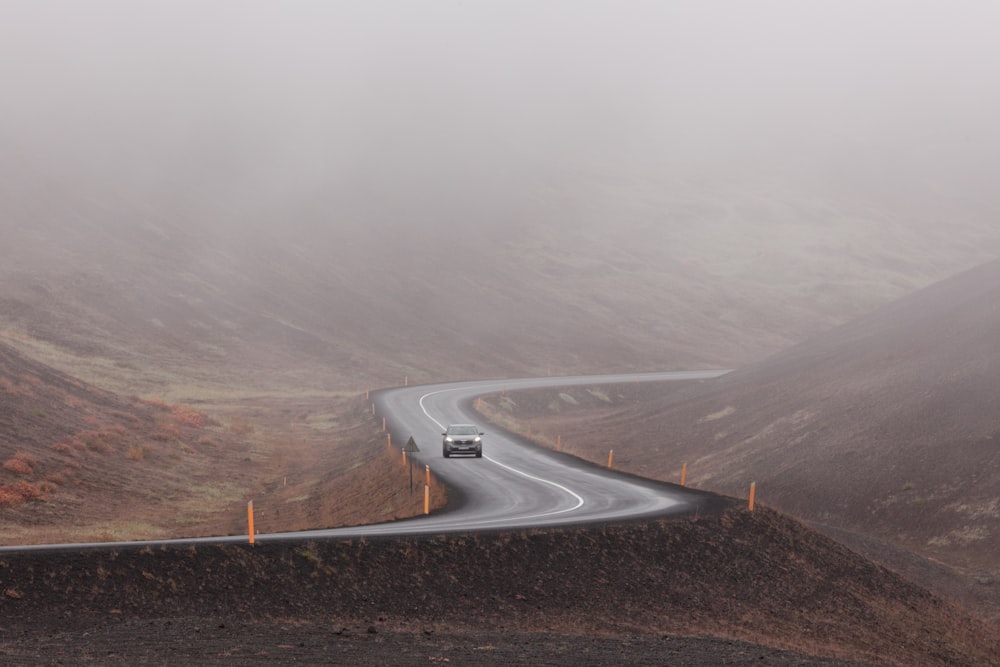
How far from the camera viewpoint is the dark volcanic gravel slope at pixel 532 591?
1703 centimetres

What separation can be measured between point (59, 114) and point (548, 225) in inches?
3669

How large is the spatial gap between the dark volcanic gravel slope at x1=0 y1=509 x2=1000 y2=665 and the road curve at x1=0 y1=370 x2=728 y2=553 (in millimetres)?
1400

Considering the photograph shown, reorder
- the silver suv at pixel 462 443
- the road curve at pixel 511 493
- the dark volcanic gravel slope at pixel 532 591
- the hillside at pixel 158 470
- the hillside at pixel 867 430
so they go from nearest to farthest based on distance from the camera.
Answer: the dark volcanic gravel slope at pixel 532 591 → the road curve at pixel 511 493 → the hillside at pixel 158 470 → the hillside at pixel 867 430 → the silver suv at pixel 462 443

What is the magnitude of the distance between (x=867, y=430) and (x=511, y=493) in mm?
18967

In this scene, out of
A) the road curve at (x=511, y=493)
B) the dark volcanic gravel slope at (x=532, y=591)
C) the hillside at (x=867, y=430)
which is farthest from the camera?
the hillside at (x=867, y=430)

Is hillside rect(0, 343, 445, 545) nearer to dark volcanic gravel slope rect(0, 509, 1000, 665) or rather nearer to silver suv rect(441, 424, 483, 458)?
silver suv rect(441, 424, 483, 458)

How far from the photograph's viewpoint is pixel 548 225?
174m

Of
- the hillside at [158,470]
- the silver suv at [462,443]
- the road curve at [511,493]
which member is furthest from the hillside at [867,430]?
the hillside at [158,470]

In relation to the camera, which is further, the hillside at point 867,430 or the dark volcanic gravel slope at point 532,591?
the hillside at point 867,430

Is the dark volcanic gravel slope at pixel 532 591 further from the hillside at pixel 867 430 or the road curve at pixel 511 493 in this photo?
the hillside at pixel 867 430

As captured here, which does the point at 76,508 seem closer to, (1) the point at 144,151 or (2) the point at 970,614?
(2) the point at 970,614

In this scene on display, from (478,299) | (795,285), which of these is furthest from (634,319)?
(795,285)

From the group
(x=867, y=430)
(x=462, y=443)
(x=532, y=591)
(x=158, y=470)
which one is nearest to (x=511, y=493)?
(x=462, y=443)

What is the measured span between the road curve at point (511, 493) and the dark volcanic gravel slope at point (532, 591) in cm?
140
